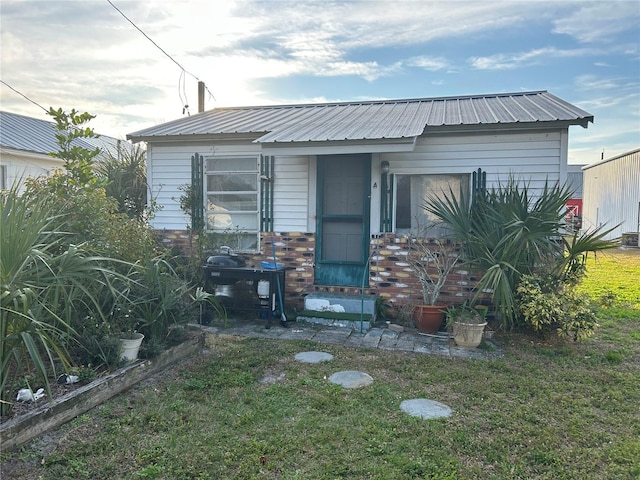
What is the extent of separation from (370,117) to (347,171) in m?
1.24

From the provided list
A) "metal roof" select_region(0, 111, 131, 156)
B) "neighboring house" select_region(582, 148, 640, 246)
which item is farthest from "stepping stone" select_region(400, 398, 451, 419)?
"neighboring house" select_region(582, 148, 640, 246)

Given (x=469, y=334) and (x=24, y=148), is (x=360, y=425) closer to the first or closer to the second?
(x=469, y=334)

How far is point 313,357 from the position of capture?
482cm

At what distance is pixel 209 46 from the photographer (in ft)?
28.9

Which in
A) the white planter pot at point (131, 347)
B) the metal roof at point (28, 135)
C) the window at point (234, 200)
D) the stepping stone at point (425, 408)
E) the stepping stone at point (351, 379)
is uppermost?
the metal roof at point (28, 135)

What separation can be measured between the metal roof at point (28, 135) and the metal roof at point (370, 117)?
3.82 meters

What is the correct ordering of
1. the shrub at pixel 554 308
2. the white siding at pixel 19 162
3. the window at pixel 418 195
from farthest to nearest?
the white siding at pixel 19 162, the window at pixel 418 195, the shrub at pixel 554 308

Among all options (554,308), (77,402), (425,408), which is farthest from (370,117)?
(77,402)

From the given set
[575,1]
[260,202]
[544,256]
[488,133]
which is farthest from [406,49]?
[544,256]

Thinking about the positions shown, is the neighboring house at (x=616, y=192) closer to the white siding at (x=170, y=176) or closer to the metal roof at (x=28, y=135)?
the white siding at (x=170, y=176)

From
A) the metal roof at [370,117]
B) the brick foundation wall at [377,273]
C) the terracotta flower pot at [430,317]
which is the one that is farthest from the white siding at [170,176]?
the terracotta flower pot at [430,317]

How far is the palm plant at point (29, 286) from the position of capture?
2.79 metres

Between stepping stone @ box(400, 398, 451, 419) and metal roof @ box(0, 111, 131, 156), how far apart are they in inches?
378

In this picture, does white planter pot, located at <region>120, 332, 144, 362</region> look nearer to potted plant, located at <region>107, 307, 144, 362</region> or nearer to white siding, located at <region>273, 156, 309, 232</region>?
potted plant, located at <region>107, 307, 144, 362</region>
